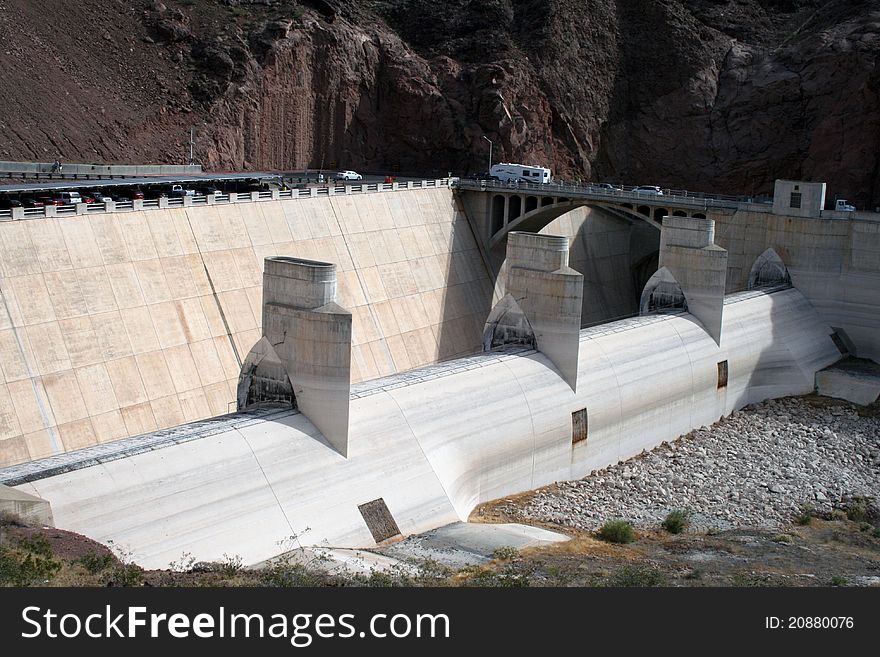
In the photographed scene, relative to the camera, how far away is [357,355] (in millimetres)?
52375

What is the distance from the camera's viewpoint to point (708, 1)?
91188 millimetres

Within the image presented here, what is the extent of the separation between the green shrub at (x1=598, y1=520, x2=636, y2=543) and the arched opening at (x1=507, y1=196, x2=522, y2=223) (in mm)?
32877

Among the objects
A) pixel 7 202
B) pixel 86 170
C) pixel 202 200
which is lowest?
pixel 7 202

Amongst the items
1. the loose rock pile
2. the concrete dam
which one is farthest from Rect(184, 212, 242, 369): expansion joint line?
the loose rock pile

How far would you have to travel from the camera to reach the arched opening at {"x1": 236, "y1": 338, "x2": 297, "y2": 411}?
111ft

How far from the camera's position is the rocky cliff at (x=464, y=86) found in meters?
70.4

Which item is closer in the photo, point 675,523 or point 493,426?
point 675,523

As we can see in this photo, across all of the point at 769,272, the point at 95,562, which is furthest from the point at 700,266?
the point at 95,562

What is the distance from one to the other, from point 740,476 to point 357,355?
18016 mm

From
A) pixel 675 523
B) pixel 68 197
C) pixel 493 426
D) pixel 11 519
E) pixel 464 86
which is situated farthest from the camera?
pixel 464 86

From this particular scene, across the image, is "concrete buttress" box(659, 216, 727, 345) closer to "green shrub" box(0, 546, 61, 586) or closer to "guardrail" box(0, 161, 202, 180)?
"guardrail" box(0, 161, 202, 180)

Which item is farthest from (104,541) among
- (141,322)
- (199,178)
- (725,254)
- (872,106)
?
(872,106)

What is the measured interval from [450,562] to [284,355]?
27.2 feet

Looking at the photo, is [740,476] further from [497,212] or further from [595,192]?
[497,212]
